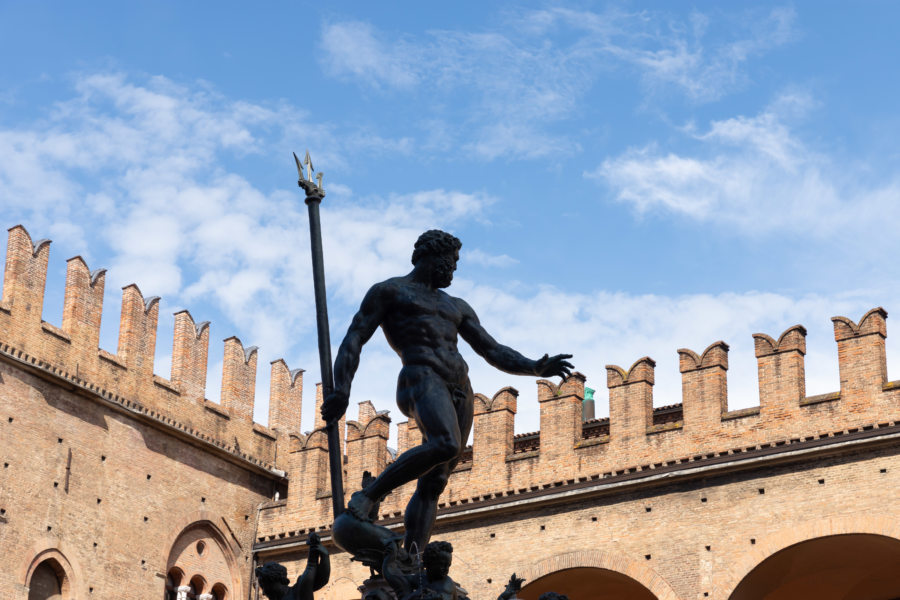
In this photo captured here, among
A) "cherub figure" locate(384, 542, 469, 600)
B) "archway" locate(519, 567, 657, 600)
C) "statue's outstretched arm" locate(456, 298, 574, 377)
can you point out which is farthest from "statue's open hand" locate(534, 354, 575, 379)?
"archway" locate(519, 567, 657, 600)

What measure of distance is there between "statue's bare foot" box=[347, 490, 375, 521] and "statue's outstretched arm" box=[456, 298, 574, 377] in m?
0.97

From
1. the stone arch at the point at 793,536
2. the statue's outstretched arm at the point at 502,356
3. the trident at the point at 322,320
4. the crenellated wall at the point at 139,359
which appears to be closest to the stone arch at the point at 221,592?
the crenellated wall at the point at 139,359

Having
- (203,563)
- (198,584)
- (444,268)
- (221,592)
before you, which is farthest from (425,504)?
(221,592)

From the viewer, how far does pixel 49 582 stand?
20.0 m

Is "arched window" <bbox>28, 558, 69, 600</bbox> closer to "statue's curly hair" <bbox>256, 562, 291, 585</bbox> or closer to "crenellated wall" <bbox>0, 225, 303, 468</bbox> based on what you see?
"crenellated wall" <bbox>0, 225, 303, 468</bbox>

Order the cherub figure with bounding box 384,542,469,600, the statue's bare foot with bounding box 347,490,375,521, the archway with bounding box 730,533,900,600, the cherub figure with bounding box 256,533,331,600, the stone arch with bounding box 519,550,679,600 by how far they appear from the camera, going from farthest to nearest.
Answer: the stone arch with bounding box 519,550,679,600 < the archway with bounding box 730,533,900,600 < the statue's bare foot with bounding box 347,490,375,521 < the cherub figure with bounding box 256,533,331,600 < the cherub figure with bounding box 384,542,469,600

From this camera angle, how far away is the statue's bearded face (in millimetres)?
7496

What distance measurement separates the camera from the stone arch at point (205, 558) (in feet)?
72.3

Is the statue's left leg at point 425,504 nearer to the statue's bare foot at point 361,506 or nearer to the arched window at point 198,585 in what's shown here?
the statue's bare foot at point 361,506

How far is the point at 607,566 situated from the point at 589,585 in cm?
139

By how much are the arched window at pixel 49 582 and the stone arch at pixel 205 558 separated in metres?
1.90

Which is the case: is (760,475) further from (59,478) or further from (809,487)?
(59,478)

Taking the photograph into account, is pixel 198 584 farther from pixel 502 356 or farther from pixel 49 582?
pixel 502 356

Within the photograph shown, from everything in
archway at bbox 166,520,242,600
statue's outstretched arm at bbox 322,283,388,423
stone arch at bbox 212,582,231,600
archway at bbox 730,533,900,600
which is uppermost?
archway at bbox 166,520,242,600
